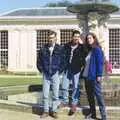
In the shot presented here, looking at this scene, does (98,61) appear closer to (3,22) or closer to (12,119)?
(12,119)

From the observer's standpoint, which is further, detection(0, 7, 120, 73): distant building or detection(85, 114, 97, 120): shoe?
detection(0, 7, 120, 73): distant building

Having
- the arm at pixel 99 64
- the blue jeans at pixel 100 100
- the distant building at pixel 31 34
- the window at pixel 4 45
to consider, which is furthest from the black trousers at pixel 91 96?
the window at pixel 4 45

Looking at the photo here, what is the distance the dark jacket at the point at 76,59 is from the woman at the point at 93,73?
0.32 m

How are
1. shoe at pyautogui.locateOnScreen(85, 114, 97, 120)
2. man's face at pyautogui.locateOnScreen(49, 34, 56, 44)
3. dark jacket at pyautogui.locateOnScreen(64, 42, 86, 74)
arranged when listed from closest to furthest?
shoe at pyautogui.locateOnScreen(85, 114, 97, 120)
man's face at pyautogui.locateOnScreen(49, 34, 56, 44)
dark jacket at pyautogui.locateOnScreen(64, 42, 86, 74)

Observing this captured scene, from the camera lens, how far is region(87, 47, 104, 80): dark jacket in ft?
36.2

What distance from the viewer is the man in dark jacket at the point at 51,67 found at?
451 inches

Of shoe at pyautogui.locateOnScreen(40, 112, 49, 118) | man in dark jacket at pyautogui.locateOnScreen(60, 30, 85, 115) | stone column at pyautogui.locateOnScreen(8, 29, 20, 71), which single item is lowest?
stone column at pyautogui.locateOnScreen(8, 29, 20, 71)

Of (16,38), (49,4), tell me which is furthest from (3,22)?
(49,4)

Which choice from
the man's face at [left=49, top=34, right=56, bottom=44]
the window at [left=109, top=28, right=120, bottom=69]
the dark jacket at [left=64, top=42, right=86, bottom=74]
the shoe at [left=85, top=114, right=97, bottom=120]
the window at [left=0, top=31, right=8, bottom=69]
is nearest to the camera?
the shoe at [left=85, top=114, right=97, bottom=120]

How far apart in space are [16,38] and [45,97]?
3513 cm

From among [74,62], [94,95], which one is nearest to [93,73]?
[94,95]

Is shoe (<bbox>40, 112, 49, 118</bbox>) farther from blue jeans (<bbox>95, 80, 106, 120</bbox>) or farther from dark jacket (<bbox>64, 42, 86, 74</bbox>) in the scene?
blue jeans (<bbox>95, 80, 106, 120</bbox>)

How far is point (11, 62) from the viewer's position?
46156mm

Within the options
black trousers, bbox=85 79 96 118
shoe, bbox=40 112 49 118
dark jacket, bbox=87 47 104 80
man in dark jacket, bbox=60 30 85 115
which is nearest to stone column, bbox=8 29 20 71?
man in dark jacket, bbox=60 30 85 115
